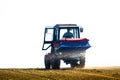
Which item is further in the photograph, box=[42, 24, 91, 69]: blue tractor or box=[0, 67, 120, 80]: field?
box=[42, 24, 91, 69]: blue tractor

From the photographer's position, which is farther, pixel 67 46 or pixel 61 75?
pixel 67 46

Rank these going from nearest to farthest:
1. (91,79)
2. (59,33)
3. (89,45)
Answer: (91,79), (89,45), (59,33)

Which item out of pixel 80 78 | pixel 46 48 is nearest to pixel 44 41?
pixel 46 48

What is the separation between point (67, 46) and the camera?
2889cm

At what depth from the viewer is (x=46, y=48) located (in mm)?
32688

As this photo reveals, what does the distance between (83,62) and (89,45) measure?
7.54ft

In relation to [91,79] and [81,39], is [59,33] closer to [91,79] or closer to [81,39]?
[81,39]

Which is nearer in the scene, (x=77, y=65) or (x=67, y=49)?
(x=67, y=49)

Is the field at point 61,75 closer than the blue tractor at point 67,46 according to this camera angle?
Yes

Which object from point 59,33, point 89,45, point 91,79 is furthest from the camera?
point 59,33

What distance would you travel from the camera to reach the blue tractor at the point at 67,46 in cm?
2905

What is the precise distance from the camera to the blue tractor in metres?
29.0

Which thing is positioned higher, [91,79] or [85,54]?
[85,54]

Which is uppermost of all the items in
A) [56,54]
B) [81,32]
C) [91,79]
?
[81,32]
